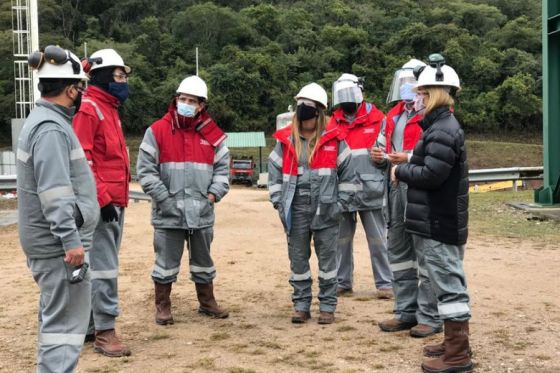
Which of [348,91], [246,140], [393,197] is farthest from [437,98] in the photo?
[246,140]

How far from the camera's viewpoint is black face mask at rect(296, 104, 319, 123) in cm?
577

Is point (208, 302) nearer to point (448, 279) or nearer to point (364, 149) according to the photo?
point (364, 149)

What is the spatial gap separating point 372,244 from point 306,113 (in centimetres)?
173

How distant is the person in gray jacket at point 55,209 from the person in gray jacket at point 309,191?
2.24 metres

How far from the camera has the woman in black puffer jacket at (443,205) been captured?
14.6ft

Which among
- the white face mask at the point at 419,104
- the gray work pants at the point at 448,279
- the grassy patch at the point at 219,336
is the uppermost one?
the white face mask at the point at 419,104

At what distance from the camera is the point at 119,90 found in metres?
5.20

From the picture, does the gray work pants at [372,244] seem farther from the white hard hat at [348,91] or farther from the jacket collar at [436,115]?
the jacket collar at [436,115]

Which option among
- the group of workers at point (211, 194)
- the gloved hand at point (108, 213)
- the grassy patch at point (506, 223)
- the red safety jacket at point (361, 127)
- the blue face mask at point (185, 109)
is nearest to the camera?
the group of workers at point (211, 194)

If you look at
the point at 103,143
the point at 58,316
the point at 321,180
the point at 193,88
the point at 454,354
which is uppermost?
the point at 193,88

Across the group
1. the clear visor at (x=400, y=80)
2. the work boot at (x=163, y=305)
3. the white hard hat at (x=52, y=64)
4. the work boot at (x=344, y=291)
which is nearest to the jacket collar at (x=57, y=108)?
the white hard hat at (x=52, y=64)

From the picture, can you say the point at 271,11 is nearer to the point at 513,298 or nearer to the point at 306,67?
the point at 306,67

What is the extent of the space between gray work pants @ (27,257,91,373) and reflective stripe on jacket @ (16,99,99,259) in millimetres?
85

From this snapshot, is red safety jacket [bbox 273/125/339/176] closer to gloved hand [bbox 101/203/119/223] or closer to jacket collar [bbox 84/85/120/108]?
jacket collar [bbox 84/85/120/108]
